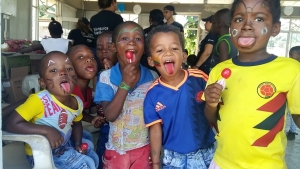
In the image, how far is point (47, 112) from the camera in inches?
69.6

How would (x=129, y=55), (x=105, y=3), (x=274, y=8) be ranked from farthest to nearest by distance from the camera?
(x=105, y=3)
(x=129, y=55)
(x=274, y=8)

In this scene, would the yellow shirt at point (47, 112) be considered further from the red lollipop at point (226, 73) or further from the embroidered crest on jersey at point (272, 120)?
the embroidered crest on jersey at point (272, 120)

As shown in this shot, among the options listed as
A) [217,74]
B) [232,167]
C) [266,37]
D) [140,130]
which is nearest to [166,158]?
[140,130]

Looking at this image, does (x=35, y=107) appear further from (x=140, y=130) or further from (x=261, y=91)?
(x=261, y=91)

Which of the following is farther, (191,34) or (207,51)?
(191,34)

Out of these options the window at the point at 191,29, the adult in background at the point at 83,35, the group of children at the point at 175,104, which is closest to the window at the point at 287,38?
the window at the point at 191,29

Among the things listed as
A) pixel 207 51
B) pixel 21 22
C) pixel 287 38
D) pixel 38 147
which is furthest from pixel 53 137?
pixel 287 38

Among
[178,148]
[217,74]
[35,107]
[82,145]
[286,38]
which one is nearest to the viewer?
[217,74]

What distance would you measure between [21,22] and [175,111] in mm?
8520

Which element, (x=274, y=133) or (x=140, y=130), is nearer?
(x=274, y=133)

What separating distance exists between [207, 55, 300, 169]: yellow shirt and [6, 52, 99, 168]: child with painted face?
0.97m

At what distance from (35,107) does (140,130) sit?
2.08 ft

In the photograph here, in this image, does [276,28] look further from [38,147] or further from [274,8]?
[38,147]

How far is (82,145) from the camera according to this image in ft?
6.38
